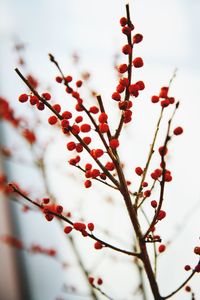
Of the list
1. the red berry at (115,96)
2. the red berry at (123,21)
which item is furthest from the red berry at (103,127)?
the red berry at (123,21)

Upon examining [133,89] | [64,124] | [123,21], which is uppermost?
[123,21]

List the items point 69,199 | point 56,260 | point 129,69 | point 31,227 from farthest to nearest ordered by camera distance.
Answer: point 31,227 < point 56,260 < point 69,199 < point 129,69

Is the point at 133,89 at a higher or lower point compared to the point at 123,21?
lower

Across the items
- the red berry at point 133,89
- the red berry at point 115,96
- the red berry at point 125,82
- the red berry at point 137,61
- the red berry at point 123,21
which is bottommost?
the red berry at point 115,96

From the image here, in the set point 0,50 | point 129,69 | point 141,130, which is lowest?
point 129,69

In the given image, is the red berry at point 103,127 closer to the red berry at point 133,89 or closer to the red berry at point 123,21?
the red berry at point 133,89

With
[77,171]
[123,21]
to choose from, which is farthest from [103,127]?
[77,171]

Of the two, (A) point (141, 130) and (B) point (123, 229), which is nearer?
(A) point (141, 130)

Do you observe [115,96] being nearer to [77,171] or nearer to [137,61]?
[137,61]

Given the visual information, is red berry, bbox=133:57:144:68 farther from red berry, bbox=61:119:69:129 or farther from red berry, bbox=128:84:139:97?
red berry, bbox=61:119:69:129

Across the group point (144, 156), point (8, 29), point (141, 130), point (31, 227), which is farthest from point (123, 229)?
point (8, 29)

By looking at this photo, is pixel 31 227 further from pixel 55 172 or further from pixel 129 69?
pixel 129 69
